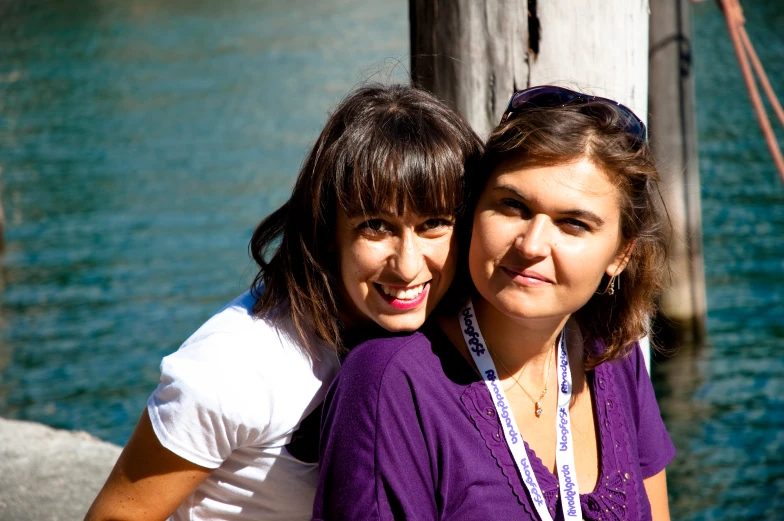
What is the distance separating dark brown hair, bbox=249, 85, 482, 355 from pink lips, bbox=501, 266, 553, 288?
240mm

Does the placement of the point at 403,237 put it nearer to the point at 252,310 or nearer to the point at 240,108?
the point at 252,310

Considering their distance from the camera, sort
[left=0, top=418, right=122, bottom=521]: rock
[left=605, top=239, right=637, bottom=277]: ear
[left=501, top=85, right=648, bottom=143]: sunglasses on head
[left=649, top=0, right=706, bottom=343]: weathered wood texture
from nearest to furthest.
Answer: [left=501, top=85, right=648, bottom=143]: sunglasses on head
[left=605, top=239, right=637, bottom=277]: ear
[left=0, top=418, right=122, bottom=521]: rock
[left=649, top=0, right=706, bottom=343]: weathered wood texture

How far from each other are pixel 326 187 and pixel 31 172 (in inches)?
485

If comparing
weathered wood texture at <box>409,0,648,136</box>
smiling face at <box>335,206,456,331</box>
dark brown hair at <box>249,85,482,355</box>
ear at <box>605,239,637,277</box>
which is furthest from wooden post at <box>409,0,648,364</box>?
smiling face at <box>335,206,456,331</box>

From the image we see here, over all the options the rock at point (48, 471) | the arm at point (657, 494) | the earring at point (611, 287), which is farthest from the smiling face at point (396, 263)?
the rock at point (48, 471)

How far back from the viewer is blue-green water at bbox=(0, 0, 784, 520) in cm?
782

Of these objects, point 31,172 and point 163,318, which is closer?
point 163,318

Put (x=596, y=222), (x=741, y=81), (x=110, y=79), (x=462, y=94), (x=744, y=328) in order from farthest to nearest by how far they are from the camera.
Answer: (x=110, y=79) < (x=741, y=81) < (x=744, y=328) < (x=462, y=94) < (x=596, y=222)

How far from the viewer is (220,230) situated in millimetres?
11469

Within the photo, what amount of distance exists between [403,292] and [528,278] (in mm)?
312

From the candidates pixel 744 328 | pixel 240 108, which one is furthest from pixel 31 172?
pixel 744 328

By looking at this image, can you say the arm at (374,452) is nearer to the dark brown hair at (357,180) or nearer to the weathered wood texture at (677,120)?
the dark brown hair at (357,180)

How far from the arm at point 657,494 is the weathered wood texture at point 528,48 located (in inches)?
45.3

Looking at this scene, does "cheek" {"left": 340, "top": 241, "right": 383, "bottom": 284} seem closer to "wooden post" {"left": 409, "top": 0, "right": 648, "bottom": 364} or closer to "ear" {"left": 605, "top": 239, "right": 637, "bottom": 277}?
"ear" {"left": 605, "top": 239, "right": 637, "bottom": 277}
